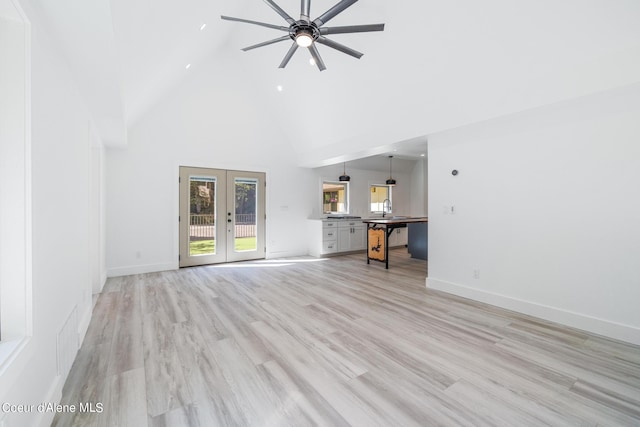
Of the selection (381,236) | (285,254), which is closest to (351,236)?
(381,236)

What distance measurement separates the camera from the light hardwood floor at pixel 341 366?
5.26 feet

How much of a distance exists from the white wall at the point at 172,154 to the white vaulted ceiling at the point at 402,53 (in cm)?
45

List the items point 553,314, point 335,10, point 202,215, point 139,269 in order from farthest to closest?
point 202,215, point 139,269, point 553,314, point 335,10

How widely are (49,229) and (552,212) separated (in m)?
4.39

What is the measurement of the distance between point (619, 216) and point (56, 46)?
4.80m

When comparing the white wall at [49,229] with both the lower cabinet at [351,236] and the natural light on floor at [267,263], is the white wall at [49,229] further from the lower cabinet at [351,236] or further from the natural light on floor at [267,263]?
the lower cabinet at [351,236]

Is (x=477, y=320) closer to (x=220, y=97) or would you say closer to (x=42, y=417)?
(x=42, y=417)

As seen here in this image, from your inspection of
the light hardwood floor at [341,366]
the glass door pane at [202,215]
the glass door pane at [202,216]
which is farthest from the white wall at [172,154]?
the light hardwood floor at [341,366]

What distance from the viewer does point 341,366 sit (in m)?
2.08

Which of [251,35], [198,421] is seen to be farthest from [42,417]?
[251,35]

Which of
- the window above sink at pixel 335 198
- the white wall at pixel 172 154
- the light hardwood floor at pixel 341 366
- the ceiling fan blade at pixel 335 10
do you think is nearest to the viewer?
the light hardwood floor at pixel 341 366

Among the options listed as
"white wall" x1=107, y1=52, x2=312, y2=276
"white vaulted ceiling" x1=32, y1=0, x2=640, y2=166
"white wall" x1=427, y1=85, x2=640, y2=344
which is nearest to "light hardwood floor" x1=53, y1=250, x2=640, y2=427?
"white wall" x1=427, y1=85, x2=640, y2=344

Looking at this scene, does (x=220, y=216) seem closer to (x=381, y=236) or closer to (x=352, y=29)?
(x=381, y=236)

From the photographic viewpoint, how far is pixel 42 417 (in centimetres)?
142
